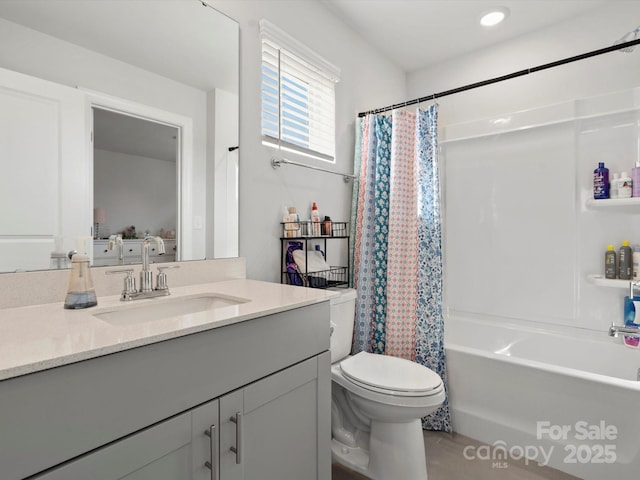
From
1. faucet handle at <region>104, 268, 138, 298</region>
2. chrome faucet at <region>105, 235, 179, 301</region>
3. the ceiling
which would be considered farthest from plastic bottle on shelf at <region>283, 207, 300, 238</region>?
the ceiling

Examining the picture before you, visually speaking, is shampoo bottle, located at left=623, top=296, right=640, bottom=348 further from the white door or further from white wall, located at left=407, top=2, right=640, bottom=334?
the white door

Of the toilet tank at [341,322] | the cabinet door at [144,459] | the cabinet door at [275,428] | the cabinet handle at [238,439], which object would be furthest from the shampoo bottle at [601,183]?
the cabinet door at [144,459]

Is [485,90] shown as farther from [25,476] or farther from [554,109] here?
[25,476]

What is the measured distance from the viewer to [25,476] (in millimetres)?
590

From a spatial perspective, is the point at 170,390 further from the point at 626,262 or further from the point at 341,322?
the point at 626,262

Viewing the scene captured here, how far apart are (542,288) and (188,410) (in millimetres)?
2448

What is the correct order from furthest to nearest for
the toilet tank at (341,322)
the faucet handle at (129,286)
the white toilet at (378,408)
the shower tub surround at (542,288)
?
the toilet tank at (341,322)
the shower tub surround at (542,288)
the white toilet at (378,408)
the faucet handle at (129,286)

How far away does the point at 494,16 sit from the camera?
225cm

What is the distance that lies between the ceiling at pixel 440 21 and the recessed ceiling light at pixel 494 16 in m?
0.03

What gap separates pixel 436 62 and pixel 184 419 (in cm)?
309

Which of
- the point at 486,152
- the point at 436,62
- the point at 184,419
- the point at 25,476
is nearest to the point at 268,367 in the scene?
the point at 184,419

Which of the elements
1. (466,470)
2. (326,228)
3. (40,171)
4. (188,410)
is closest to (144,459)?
A: (188,410)

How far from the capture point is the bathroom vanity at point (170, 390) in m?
0.61

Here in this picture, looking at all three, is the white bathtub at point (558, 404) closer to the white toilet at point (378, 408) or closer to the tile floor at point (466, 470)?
the tile floor at point (466, 470)
